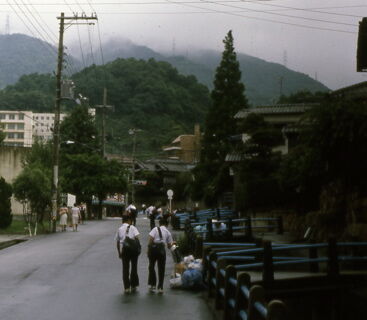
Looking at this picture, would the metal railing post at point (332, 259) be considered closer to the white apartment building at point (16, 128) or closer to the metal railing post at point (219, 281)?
the metal railing post at point (219, 281)

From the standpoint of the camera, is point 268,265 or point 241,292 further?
point 268,265

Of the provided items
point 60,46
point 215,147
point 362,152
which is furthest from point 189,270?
point 215,147

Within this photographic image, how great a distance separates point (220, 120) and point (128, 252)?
4049 centimetres

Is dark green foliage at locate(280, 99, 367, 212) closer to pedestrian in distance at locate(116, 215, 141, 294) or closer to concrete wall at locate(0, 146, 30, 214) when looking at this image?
pedestrian in distance at locate(116, 215, 141, 294)

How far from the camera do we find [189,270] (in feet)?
56.5

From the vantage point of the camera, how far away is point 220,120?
184ft

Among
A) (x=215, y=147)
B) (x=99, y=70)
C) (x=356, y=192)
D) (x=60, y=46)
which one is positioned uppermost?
(x=99, y=70)

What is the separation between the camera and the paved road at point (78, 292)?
13.2 m

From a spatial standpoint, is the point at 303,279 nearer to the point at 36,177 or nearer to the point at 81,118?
the point at 36,177

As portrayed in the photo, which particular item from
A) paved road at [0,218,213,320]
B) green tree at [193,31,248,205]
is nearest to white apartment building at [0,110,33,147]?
green tree at [193,31,248,205]

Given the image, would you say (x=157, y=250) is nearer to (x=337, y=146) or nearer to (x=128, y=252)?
(x=128, y=252)

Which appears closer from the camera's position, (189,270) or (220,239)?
(189,270)

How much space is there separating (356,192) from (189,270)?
198 inches

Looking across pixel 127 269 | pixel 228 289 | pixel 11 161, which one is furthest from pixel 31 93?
pixel 228 289
